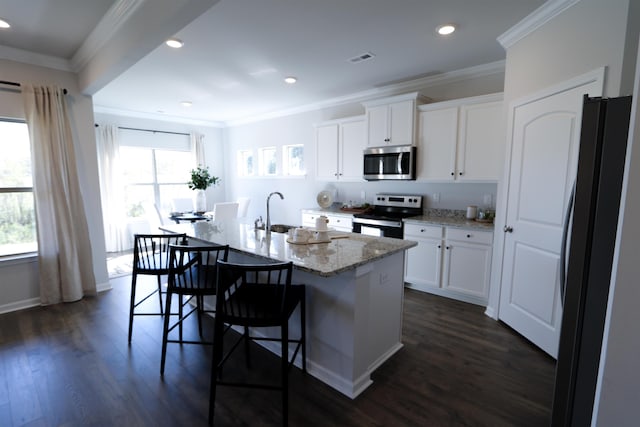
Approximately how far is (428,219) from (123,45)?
351cm

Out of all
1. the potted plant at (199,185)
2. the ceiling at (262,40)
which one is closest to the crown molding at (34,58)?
the ceiling at (262,40)

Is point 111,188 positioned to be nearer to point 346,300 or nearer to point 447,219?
point 346,300

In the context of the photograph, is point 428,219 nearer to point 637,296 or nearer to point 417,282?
point 417,282

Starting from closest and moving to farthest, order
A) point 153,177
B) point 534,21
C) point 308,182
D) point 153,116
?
point 534,21 < point 308,182 < point 153,116 < point 153,177

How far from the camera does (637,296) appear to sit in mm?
942

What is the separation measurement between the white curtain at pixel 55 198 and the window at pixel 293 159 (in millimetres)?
3361

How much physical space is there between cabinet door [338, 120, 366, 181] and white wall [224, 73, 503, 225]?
335mm

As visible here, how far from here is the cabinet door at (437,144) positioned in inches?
140

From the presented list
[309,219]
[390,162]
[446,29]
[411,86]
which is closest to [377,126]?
[390,162]

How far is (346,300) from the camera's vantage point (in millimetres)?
1896

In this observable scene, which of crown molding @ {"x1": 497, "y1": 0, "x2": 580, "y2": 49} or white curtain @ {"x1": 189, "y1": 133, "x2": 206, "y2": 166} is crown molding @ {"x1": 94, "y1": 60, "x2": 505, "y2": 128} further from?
crown molding @ {"x1": 497, "y1": 0, "x2": 580, "y2": 49}

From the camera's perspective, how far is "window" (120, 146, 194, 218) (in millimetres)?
5871

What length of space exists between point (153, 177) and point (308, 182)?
323 cm

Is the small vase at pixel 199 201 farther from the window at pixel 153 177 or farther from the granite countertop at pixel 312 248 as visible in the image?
the granite countertop at pixel 312 248
